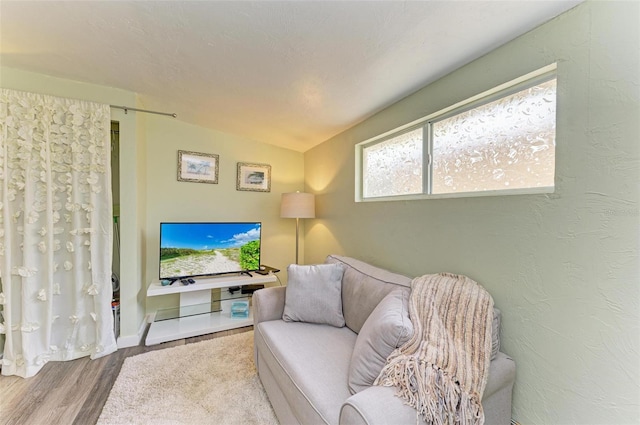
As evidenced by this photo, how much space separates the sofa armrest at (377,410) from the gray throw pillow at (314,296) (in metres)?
0.90

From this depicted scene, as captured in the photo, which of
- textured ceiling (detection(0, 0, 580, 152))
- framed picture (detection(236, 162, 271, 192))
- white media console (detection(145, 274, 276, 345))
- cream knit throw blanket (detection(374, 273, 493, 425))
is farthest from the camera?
framed picture (detection(236, 162, 271, 192))

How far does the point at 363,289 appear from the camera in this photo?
5.78 ft

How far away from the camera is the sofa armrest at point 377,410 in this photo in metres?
0.84

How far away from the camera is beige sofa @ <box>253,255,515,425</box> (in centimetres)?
91

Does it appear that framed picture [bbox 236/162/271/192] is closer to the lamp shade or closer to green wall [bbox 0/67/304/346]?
green wall [bbox 0/67/304/346]

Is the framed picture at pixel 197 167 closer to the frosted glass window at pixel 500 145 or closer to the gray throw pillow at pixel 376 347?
the frosted glass window at pixel 500 145

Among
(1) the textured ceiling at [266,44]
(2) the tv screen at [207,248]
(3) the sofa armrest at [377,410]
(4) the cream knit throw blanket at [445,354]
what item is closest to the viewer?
(3) the sofa armrest at [377,410]

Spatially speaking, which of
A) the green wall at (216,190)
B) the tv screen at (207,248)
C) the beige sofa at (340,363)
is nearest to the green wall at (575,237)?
the beige sofa at (340,363)

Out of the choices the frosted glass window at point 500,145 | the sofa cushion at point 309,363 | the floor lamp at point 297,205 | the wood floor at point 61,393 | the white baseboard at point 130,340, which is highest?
the frosted glass window at point 500,145

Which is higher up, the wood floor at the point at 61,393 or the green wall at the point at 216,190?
the green wall at the point at 216,190

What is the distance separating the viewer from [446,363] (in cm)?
105

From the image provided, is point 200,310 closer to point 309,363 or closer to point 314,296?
point 314,296

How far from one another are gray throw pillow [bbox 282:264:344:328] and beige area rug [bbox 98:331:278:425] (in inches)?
21.5

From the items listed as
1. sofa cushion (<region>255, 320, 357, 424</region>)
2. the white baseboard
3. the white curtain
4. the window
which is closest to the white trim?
the window
